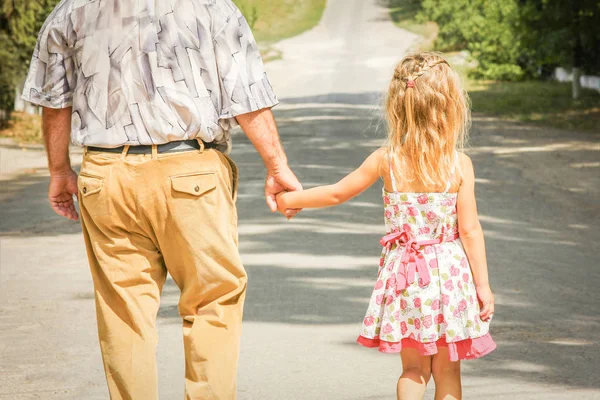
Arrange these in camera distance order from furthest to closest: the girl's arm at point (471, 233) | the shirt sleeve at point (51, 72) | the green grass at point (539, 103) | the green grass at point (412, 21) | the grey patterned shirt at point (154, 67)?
the green grass at point (412, 21) < the green grass at point (539, 103) < the girl's arm at point (471, 233) < the shirt sleeve at point (51, 72) < the grey patterned shirt at point (154, 67)

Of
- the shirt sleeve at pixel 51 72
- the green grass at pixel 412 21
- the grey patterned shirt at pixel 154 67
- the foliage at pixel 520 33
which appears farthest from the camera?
the green grass at pixel 412 21

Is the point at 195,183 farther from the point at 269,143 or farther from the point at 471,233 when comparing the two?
the point at 471,233

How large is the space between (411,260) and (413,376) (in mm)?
440

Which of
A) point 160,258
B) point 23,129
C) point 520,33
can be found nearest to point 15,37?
point 23,129

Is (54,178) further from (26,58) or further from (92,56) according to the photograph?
(26,58)

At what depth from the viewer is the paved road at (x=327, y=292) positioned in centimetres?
525

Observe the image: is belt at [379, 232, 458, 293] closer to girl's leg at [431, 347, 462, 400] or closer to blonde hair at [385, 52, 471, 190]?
blonde hair at [385, 52, 471, 190]

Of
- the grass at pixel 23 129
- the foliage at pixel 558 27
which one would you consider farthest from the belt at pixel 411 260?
the foliage at pixel 558 27

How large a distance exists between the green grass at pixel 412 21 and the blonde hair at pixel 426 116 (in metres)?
39.5

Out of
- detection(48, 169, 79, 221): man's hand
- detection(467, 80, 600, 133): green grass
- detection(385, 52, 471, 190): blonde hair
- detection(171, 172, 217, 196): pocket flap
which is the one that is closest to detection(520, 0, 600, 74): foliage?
detection(467, 80, 600, 133): green grass

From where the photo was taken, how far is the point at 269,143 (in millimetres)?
3826

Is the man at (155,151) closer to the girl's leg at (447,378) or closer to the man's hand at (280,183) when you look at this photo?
the man's hand at (280,183)

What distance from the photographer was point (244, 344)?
597cm

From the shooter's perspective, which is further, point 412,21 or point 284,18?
point 284,18
